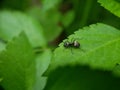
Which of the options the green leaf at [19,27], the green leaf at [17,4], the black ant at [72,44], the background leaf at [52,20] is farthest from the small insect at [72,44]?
the green leaf at [17,4]

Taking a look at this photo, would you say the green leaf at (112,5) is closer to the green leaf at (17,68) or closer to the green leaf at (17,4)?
the green leaf at (17,68)

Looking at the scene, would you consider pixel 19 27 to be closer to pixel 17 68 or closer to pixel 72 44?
pixel 17 68

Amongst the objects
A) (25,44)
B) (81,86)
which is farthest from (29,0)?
(81,86)

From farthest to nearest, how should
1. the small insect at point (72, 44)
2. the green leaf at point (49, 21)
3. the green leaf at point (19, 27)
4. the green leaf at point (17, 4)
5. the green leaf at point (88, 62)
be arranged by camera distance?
the green leaf at point (17, 4), the green leaf at point (49, 21), the green leaf at point (19, 27), the small insect at point (72, 44), the green leaf at point (88, 62)

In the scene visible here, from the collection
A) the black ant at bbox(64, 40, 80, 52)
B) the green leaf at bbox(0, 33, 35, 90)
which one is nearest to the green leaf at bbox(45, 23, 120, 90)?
the black ant at bbox(64, 40, 80, 52)

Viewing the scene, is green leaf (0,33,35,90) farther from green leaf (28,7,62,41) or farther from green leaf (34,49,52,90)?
green leaf (28,7,62,41)

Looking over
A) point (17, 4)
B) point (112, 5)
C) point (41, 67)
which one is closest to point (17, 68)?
point (41, 67)

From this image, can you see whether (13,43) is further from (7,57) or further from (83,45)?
(83,45)
